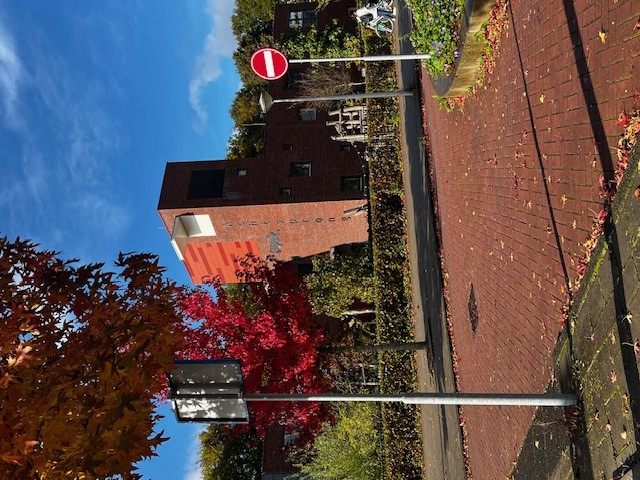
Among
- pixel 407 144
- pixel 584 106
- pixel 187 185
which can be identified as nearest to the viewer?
pixel 584 106

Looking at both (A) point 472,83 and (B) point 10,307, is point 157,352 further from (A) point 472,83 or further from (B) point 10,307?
(A) point 472,83

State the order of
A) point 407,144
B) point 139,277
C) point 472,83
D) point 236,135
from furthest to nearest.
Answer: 1. point 236,135
2. point 407,144
3. point 472,83
4. point 139,277

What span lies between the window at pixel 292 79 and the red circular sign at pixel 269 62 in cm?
1888

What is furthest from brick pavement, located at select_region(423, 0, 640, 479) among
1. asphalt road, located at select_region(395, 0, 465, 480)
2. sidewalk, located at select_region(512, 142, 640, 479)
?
asphalt road, located at select_region(395, 0, 465, 480)

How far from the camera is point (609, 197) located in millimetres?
5492

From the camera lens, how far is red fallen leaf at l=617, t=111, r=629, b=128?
206 inches

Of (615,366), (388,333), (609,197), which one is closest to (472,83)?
(609,197)

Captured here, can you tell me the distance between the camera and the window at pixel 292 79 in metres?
A: 31.7

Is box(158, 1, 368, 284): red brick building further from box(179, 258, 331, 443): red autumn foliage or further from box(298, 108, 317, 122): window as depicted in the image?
box(179, 258, 331, 443): red autumn foliage

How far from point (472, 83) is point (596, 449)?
7858mm

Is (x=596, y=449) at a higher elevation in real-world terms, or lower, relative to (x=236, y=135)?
lower

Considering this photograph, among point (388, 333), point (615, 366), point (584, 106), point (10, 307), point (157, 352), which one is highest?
point (584, 106)

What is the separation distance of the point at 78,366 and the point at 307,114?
974 inches

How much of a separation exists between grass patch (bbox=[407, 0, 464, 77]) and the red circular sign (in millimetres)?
3201
